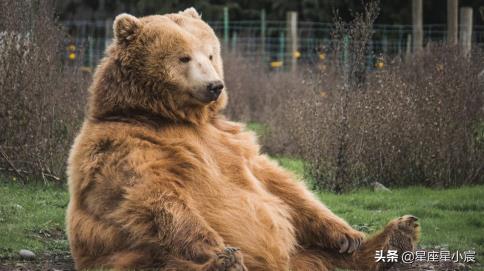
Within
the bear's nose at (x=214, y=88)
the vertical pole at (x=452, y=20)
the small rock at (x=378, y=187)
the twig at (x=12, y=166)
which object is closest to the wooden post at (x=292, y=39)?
the vertical pole at (x=452, y=20)

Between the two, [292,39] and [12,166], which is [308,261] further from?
[292,39]

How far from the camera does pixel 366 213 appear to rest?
27.7 ft

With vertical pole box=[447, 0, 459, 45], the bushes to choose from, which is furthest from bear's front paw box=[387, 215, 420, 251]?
vertical pole box=[447, 0, 459, 45]

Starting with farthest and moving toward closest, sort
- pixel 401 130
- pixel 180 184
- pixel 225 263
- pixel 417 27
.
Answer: pixel 417 27 < pixel 401 130 < pixel 180 184 < pixel 225 263

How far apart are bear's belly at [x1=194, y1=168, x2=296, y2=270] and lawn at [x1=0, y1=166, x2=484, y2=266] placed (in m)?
1.99

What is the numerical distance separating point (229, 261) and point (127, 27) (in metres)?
1.67

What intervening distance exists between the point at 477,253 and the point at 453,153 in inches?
123

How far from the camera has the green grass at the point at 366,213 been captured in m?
7.09

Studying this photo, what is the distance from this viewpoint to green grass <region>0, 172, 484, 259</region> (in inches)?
279

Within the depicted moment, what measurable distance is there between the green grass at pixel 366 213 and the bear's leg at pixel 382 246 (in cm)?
163

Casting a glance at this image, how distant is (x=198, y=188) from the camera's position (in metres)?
5.07

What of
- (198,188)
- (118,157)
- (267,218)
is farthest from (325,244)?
(118,157)

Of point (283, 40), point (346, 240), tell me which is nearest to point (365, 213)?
point (346, 240)

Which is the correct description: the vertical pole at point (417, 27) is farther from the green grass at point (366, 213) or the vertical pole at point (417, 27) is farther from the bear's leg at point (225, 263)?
the bear's leg at point (225, 263)
